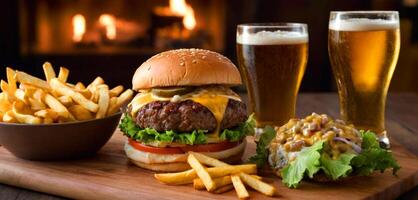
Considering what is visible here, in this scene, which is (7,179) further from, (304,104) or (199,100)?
(304,104)

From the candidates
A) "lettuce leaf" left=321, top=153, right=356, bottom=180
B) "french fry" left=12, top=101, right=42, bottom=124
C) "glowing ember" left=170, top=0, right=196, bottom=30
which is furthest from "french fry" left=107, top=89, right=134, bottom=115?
"glowing ember" left=170, top=0, right=196, bottom=30

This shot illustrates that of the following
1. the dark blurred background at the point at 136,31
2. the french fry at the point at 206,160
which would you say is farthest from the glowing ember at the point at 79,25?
the french fry at the point at 206,160

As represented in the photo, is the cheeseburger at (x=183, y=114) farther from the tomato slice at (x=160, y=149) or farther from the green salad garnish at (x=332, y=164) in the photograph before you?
the green salad garnish at (x=332, y=164)

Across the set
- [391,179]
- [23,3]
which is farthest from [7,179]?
[23,3]

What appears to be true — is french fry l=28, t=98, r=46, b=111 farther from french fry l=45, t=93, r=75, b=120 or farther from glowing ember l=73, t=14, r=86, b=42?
glowing ember l=73, t=14, r=86, b=42

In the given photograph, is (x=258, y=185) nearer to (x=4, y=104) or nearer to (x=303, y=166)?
(x=303, y=166)

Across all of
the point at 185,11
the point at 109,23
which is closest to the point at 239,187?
the point at 185,11

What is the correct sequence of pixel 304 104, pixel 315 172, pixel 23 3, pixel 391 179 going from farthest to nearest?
pixel 23 3 → pixel 304 104 → pixel 391 179 → pixel 315 172
